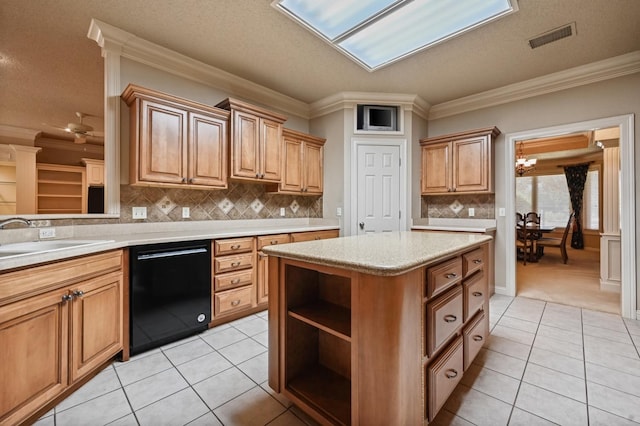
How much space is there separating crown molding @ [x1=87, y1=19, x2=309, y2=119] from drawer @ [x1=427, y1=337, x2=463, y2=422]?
3.41 m

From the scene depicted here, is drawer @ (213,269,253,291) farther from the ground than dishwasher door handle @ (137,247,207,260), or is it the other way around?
dishwasher door handle @ (137,247,207,260)

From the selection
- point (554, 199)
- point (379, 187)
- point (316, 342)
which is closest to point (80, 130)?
point (379, 187)

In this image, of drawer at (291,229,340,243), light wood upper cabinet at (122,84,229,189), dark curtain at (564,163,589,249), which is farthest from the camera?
dark curtain at (564,163,589,249)

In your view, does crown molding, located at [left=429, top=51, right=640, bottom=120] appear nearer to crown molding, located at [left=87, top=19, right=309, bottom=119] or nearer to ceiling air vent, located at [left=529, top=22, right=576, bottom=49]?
ceiling air vent, located at [left=529, top=22, right=576, bottom=49]

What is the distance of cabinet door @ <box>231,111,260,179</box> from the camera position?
301cm

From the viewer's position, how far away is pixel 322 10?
2.22 meters

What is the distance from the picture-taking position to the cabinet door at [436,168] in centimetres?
389

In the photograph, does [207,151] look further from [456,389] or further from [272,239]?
[456,389]

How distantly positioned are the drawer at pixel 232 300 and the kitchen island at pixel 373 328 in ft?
3.93

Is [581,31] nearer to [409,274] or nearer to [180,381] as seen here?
[409,274]

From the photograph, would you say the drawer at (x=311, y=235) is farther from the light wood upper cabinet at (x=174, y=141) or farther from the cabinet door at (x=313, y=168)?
the light wood upper cabinet at (x=174, y=141)

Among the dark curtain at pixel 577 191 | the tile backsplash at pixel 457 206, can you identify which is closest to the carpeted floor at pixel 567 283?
the tile backsplash at pixel 457 206

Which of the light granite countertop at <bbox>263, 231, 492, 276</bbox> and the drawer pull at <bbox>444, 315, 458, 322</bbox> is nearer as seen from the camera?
the light granite countertop at <bbox>263, 231, 492, 276</bbox>

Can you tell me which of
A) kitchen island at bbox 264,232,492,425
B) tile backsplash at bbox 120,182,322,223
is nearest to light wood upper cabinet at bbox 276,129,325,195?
tile backsplash at bbox 120,182,322,223
